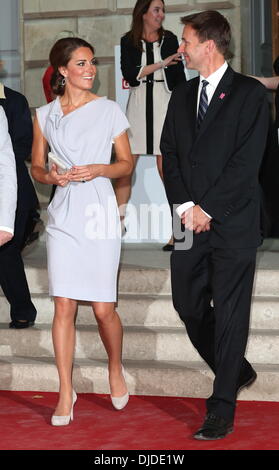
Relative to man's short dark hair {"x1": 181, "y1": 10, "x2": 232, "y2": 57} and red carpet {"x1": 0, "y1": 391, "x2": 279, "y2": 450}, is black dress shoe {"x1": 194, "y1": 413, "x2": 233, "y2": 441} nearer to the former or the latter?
red carpet {"x1": 0, "y1": 391, "x2": 279, "y2": 450}

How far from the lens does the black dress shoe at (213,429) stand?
5473 millimetres


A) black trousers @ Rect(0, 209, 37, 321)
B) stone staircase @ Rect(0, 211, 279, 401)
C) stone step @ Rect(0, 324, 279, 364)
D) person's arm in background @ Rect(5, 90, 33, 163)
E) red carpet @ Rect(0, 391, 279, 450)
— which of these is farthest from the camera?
black trousers @ Rect(0, 209, 37, 321)

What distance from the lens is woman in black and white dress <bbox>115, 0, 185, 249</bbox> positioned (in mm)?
8914

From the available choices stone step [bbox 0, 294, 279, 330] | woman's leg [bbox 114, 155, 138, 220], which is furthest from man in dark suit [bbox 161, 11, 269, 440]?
woman's leg [bbox 114, 155, 138, 220]

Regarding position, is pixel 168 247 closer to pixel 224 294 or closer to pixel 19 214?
pixel 19 214

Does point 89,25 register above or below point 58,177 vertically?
above

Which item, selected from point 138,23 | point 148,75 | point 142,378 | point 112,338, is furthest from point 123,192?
point 112,338

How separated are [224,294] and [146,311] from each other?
1.84 metres

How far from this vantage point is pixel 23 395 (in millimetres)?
6781

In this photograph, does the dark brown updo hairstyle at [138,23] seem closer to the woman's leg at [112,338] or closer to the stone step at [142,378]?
the stone step at [142,378]

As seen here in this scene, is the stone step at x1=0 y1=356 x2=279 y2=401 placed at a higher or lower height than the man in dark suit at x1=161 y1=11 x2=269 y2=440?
lower

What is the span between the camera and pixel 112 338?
Answer: 6133mm

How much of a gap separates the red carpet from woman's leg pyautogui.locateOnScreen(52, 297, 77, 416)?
0.42 feet

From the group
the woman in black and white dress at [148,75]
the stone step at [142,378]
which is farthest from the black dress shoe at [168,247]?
the stone step at [142,378]
